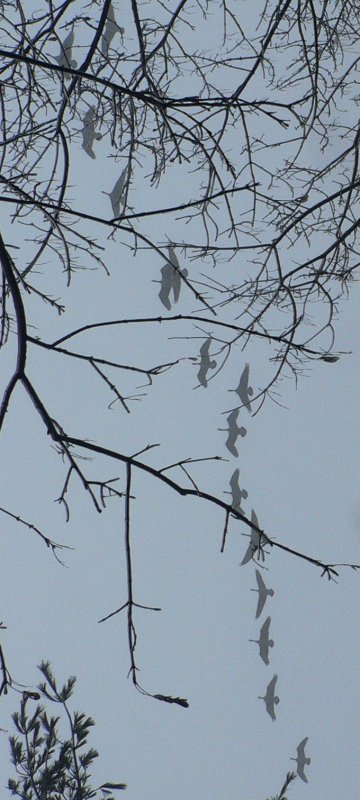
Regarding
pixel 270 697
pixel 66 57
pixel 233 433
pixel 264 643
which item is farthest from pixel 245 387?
pixel 66 57

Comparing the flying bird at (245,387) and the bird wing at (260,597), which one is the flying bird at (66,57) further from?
the bird wing at (260,597)

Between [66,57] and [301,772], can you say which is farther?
[301,772]

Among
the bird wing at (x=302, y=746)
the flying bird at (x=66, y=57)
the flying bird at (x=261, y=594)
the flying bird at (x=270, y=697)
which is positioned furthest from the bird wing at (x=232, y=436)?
the flying bird at (x=66, y=57)

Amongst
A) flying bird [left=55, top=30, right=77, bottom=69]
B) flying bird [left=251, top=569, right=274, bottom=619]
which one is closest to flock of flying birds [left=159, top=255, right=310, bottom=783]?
flying bird [left=251, top=569, right=274, bottom=619]

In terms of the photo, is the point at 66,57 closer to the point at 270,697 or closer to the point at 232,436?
the point at 232,436

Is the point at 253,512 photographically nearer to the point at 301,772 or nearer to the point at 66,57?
the point at 301,772

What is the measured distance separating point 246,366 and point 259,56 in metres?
1.45

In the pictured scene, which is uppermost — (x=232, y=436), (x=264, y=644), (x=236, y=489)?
(x=232, y=436)

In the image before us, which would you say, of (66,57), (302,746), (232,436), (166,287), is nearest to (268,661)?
(302,746)

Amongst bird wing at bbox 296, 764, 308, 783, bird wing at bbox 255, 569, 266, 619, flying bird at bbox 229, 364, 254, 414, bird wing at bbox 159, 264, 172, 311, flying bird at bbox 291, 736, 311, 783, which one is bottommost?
bird wing at bbox 296, 764, 308, 783

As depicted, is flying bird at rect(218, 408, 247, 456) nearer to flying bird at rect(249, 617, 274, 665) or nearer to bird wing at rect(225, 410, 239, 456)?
bird wing at rect(225, 410, 239, 456)

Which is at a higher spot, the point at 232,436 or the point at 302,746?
the point at 232,436

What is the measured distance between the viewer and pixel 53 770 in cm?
204

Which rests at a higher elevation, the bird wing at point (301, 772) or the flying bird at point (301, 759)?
the flying bird at point (301, 759)
